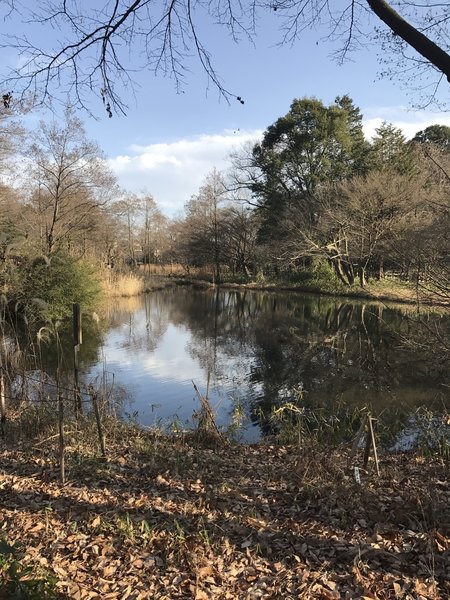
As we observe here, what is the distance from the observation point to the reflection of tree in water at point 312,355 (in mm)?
10672

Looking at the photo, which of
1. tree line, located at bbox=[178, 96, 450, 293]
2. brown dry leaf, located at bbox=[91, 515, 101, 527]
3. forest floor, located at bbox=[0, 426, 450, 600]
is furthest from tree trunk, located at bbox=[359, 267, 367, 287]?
brown dry leaf, located at bbox=[91, 515, 101, 527]

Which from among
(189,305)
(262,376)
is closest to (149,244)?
(189,305)

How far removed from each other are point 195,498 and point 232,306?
83.2 ft

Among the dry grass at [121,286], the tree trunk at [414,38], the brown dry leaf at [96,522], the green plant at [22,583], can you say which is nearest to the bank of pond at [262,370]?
the brown dry leaf at [96,522]

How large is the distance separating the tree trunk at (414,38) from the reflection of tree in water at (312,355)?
6541 millimetres

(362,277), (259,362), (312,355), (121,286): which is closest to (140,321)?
(121,286)

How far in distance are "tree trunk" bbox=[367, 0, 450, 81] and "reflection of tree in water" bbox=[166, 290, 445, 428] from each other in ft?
21.5

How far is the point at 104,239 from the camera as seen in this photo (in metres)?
34.1

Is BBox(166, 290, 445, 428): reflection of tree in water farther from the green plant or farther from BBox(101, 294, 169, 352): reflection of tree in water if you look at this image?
the green plant

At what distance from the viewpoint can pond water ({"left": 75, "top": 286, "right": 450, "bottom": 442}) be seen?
9883mm

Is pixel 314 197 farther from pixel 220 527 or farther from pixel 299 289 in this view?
pixel 220 527

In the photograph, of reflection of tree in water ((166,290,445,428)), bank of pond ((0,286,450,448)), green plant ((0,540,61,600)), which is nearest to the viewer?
green plant ((0,540,61,600))

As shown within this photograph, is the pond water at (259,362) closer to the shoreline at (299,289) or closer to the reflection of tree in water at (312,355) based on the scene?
the reflection of tree in water at (312,355)

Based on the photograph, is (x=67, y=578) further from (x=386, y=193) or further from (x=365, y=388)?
(x=386, y=193)
